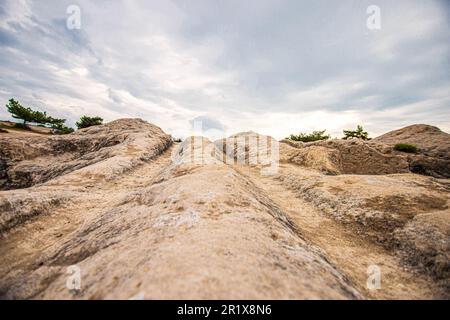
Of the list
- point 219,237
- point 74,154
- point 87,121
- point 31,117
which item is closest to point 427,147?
point 219,237

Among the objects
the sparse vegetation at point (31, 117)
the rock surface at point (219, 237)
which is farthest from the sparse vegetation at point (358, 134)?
the sparse vegetation at point (31, 117)

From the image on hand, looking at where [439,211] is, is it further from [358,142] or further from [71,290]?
[358,142]

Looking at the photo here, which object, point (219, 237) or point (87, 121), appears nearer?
point (219, 237)

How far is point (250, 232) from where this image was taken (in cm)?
425

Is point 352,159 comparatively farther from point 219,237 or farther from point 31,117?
point 31,117

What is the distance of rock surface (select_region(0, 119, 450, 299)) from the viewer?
282 centimetres

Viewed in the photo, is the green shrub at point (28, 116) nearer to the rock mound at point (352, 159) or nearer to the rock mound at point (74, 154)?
the rock mound at point (74, 154)

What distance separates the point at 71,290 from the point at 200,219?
7.98ft

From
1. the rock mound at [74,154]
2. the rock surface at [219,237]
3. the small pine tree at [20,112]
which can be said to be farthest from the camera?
the small pine tree at [20,112]

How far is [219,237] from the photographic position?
3.77 metres

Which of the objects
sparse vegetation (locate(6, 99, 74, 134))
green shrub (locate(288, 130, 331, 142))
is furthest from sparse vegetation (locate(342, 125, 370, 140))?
sparse vegetation (locate(6, 99, 74, 134))

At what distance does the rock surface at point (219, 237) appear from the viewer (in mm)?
2820

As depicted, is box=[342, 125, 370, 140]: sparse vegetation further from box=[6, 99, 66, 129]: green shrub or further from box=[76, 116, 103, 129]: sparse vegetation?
box=[6, 99, 66, 129]: green shrub

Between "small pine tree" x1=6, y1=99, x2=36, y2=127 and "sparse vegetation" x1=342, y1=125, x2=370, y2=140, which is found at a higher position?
"small pine tree" x1=6, y1=99, x2=36, y2=127
